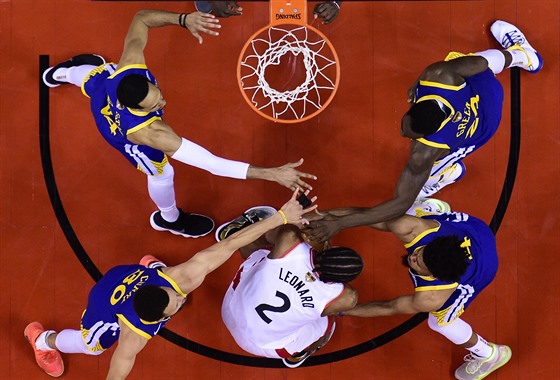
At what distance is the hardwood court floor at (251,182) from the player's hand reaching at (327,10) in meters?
0.32

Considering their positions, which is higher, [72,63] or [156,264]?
[72,63]

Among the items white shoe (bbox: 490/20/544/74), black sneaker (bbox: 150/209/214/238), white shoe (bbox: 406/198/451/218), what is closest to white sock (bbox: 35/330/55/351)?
black sneaker (bbox: 150/209/214/238)

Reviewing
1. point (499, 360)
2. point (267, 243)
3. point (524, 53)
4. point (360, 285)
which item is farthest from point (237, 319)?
point (524, 53)

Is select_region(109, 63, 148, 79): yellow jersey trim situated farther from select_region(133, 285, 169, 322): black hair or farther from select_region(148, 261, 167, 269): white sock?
select_region(148, 261, 167, 269): white sock

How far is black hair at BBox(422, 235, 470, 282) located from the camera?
370 cm

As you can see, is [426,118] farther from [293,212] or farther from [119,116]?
[119,116]

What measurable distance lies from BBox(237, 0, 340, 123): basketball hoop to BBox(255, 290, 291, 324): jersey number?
5.10 feet

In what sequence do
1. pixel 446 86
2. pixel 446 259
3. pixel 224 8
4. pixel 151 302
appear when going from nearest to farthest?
pixel 151 302 → pixel 446 259 → pixel 446 86 → pixel 224 8

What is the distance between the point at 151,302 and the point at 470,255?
2.15 metres

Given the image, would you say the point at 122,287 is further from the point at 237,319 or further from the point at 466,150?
the point at 466,150

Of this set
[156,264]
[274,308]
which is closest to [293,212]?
[274,308]

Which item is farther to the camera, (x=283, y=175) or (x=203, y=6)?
(x=203, y=6)

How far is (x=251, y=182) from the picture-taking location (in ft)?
16.8

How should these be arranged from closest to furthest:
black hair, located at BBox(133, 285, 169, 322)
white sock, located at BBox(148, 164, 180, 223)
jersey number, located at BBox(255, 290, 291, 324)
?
black hair, located at BBox(133, 285, 169, 322) < jersey number, located at BBox(255, 290, 291, 324) < white sock, located at BBox(148, 164, 180, 223)
